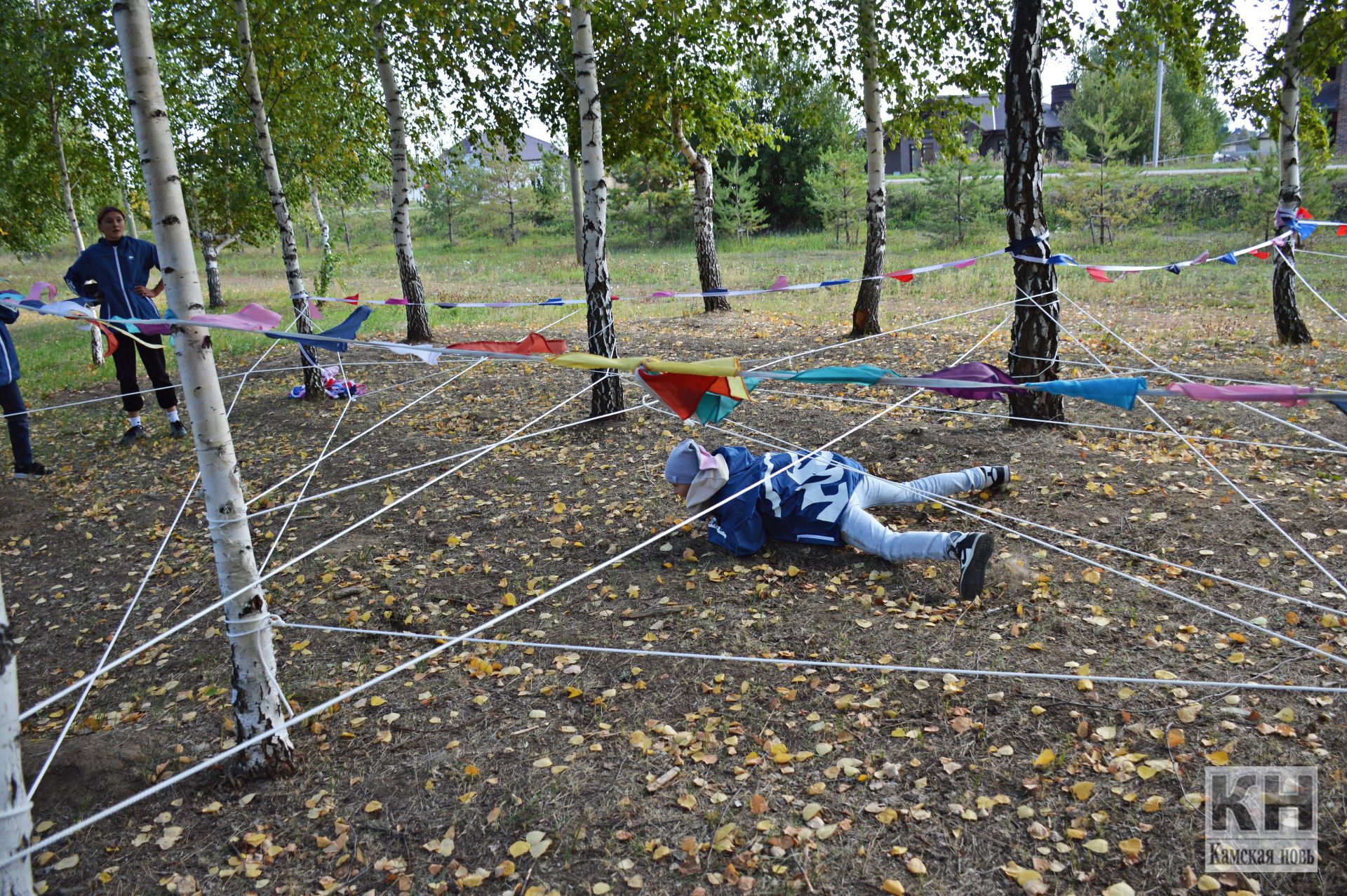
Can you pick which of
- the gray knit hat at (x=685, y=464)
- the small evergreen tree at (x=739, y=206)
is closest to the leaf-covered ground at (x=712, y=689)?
the gray knit hat at (x=685, y=464)

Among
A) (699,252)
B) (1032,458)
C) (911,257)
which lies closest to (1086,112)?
(911,257)

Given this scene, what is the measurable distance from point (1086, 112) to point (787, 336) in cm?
2741

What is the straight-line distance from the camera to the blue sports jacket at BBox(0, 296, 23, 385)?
580 centimetres

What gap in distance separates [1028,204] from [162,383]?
690 centimetres

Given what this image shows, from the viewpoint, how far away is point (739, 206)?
2884 centimetres

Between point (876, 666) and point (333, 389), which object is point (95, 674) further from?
point (333, 389)

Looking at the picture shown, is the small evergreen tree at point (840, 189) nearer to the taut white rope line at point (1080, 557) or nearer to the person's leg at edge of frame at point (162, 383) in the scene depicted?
the person's leg at edge of frame at point (162, 383)

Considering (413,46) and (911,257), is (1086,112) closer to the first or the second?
(911,257)

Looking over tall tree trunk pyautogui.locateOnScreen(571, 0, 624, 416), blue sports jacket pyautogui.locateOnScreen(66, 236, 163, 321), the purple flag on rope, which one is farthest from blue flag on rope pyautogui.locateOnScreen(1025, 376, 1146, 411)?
blue sports jacket pyautogui.locateOnScreen(66, 236, 163, 321)

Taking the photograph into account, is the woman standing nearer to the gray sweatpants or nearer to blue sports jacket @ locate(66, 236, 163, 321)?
blue sports jacket @ locate(66, 236, 163, 321)

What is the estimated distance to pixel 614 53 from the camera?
34.6ft

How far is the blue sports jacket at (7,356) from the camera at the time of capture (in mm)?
5797

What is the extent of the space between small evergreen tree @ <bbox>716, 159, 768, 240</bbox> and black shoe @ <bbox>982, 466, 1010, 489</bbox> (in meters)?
24.8

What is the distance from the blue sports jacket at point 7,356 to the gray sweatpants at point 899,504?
18.9 ft
